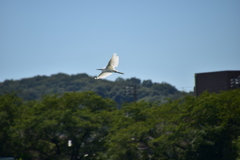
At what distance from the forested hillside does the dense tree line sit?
84.4m

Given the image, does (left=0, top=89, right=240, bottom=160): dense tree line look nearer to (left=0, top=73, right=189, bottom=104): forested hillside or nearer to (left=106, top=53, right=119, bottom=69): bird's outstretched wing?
(left=106, top=53, right=119, bottom=69): bird's outstretched wing

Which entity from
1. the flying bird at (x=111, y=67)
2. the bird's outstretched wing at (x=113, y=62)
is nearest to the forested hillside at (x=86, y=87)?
the flying bird at (x=111, y=67)

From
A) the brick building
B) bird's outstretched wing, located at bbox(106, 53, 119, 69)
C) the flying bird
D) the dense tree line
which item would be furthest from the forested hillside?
bird's outstretched wing, located at bbox(106, 53, 119, 69)

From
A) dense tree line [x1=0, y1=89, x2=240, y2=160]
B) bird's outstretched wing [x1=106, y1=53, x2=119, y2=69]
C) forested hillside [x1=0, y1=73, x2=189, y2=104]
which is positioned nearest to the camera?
bird's outstretched wing [x1=106, y1=53, x2=119, y2=69]

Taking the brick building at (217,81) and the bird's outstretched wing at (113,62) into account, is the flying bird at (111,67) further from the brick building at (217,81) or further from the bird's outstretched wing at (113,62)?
the brick building at (217,81)

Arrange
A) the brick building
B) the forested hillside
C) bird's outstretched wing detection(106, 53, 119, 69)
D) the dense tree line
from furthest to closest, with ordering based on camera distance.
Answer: the forested hillside
the brick building
the dense tree line
bird's outstretched wing detection(106, 53, 119, 69)

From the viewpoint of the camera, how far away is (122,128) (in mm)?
39344

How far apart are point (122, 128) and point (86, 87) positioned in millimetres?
123994

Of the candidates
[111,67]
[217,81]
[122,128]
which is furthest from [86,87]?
[111,67]

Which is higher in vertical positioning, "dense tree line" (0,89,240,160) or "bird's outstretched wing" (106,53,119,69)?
"bird's outstretched wing" (106,53,119,69)

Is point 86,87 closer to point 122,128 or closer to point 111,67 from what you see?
point 122,128

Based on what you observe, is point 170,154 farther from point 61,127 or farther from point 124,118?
point 61,127

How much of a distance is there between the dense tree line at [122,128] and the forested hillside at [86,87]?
84410 millimetres

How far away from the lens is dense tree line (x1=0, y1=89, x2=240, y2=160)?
115ft
